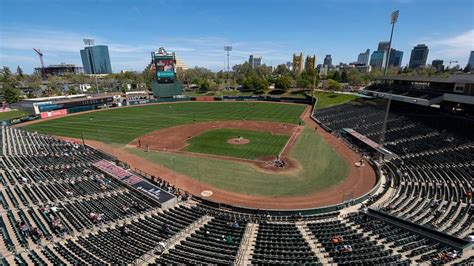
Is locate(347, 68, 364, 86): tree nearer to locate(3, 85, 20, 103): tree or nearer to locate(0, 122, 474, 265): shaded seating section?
locate(0, 122, 474, 265): shaded seating section

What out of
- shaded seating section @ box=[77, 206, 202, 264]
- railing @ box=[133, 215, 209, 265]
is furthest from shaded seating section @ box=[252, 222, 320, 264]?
shaded seating section @ box=[77, 206, 202, 264]

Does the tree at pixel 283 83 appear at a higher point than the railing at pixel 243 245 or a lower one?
higher

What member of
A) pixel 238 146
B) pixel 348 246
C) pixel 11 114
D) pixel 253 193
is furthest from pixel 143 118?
pixel 348 246

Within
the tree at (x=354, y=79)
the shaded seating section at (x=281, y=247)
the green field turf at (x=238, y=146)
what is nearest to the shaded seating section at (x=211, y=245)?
the shaded seating section at (x=281, y=247)

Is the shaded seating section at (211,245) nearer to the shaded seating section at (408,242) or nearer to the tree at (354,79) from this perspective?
the shaded seating section at (408,242)

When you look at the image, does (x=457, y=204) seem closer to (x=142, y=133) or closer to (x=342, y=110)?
(x=342, y=110)

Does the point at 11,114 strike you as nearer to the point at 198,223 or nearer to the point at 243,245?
the point at 198,223

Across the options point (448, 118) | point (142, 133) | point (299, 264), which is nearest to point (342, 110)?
point (448, 118)
